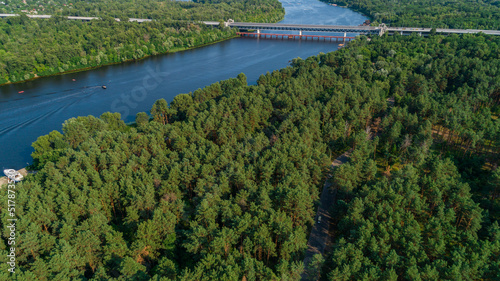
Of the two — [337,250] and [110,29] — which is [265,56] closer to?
[110,29]

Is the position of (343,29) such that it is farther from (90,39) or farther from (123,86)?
(90,39)

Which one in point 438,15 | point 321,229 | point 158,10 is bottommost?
point 321,229

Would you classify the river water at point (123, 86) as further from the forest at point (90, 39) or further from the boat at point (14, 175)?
the boat at point (14, 175)

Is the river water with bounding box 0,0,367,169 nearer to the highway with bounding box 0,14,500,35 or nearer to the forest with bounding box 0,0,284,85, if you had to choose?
the forest with bounding box 0,0,284,85

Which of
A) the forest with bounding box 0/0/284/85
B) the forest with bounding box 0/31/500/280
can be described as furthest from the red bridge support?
the forest with bounding box 0/31/500/280

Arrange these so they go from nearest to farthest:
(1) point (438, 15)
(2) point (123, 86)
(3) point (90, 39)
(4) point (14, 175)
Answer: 1. (4) point (14, 175)
2. (2) point (123, 86)
3. (3) point (90, 39)
4. (1) point (438, 15)

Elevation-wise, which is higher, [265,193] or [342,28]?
[342,28]

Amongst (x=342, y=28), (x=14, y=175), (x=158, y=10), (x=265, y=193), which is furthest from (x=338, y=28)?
(x=14, y=175)
